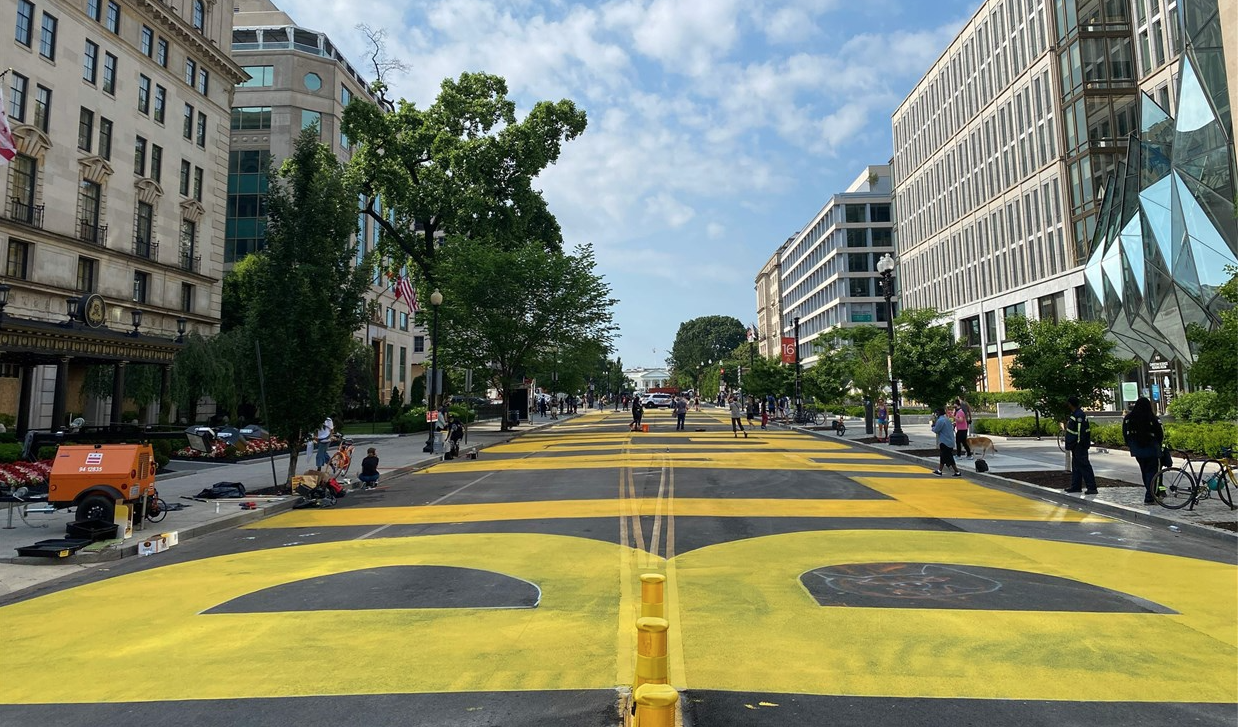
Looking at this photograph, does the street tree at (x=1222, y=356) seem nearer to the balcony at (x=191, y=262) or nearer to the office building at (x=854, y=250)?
the balcony at (x=191, y=262)

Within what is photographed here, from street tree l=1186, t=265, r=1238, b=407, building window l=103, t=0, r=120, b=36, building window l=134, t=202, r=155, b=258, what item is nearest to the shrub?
street tree l=1186, t=265, r=1238, b=407

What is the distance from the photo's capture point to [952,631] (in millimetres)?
5469

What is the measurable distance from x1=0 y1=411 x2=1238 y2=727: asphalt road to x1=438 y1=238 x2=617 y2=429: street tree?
2604 cm

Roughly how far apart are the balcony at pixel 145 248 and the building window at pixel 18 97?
24.4ft

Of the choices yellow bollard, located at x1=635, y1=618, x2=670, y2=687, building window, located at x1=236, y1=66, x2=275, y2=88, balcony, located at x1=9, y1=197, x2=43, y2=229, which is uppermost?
building window, located at x1=236, y1=66, x2=275, y2=88

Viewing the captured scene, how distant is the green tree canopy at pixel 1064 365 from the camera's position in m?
15.9

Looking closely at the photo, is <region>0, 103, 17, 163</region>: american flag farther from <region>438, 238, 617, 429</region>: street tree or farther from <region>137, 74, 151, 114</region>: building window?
<region>137, 74, 151, 114</region>: building window

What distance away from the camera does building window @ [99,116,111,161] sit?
32519 mm

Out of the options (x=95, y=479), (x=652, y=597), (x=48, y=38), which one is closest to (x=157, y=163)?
(x=48, y=38)

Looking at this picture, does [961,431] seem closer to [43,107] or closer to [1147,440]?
[1147,440]

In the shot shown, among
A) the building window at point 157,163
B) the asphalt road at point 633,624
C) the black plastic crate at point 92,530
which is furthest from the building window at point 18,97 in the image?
the asphalt road at point 633,624

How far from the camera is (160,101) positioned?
120 feet

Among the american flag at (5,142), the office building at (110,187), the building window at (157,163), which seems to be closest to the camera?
the american flag at (5,142)

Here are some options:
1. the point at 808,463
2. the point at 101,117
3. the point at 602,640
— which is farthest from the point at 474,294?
the point at 602,640
